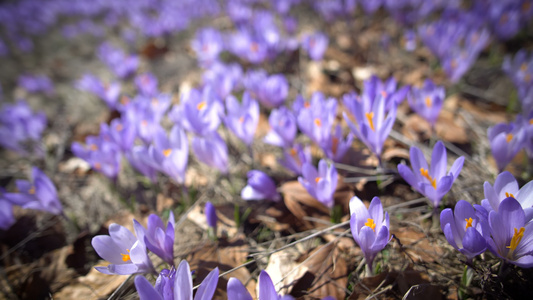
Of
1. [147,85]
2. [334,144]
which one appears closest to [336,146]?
[334,144]

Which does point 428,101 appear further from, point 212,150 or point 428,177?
point 212,150

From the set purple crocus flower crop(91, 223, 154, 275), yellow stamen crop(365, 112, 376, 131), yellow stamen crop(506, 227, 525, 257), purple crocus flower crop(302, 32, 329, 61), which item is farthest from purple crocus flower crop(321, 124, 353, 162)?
purple crocus flower crop(302, 32, 329, 61)

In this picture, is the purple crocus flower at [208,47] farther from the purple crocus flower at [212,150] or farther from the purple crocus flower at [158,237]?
the purple crocus flower at [158,237]

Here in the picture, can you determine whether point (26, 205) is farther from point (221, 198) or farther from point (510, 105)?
point (510, 105)

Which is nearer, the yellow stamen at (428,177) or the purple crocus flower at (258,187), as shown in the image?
the yellow stamen at (428,177)

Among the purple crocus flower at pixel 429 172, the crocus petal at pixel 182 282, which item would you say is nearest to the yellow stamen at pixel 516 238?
the purple crocus flower at pixel 429 172
